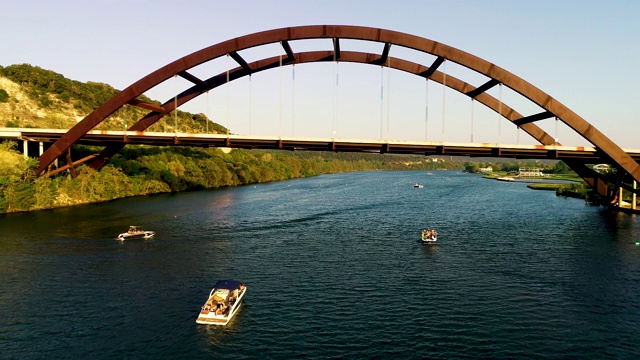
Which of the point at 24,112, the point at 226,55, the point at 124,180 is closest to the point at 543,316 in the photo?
the point at 226,55

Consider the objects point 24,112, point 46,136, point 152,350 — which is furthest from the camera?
point 24,112

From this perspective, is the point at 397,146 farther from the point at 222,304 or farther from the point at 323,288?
the point at 222,304

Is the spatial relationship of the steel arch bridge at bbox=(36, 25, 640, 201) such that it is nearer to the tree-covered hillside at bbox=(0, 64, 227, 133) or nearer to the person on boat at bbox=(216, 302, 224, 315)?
the person on boat at bbox=(216, 302, 224, 315)

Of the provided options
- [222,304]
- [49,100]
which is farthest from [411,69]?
[49,100]

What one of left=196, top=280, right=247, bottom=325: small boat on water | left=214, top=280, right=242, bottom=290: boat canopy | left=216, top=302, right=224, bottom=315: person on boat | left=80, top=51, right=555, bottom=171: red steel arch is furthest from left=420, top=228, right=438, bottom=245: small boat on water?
left=216, top=302, right=224, bottom=315: person on boat

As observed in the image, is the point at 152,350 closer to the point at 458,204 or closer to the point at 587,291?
the point at 587,291

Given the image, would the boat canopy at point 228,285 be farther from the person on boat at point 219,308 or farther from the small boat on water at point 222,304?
the person on boat at point 219,308

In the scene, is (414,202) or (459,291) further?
(414,202)

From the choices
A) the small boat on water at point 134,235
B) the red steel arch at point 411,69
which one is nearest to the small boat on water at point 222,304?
the small boat on water at point 134,235
